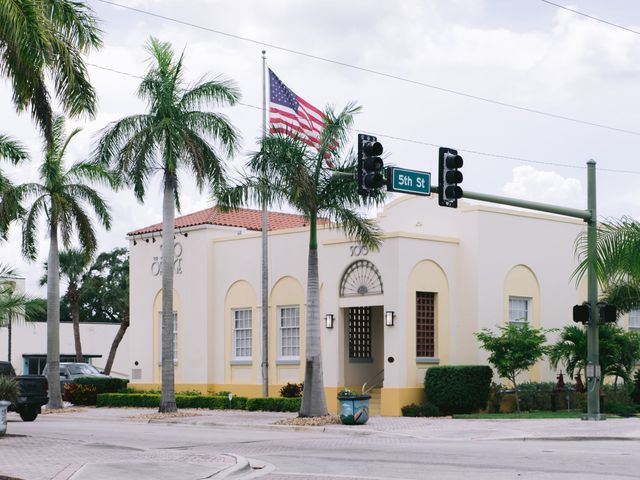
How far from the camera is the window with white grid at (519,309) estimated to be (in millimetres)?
34594

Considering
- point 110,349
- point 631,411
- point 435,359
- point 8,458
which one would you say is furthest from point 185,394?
point 110,349

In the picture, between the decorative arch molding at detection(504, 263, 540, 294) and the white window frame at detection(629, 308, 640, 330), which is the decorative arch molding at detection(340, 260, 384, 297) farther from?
the white window frame at detection(629, 308, 640, 330)

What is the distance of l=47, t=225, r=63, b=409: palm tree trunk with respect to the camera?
37594 millimetres

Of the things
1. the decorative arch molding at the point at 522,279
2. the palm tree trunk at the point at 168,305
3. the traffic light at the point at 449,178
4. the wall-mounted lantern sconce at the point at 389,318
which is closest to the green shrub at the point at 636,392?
the decorative arch molding at the point at 522,279

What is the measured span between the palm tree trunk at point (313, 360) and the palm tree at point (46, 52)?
32.5 ft

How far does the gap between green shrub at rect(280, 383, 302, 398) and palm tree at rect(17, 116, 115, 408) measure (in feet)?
27.4

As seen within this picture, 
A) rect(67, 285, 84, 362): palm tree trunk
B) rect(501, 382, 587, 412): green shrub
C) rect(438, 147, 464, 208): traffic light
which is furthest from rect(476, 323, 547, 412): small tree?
rect(67, 285, 84, 362): palm tree trunk

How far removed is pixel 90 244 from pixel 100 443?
16.8 meters

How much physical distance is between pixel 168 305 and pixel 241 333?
19.6ft

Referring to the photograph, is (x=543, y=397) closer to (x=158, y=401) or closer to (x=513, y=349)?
(x=513, y=349)

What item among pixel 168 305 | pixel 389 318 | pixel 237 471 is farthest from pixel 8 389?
pixel 389 318

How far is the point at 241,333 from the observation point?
127 ft

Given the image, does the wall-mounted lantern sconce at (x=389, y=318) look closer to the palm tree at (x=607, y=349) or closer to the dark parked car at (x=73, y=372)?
the palm tree at (x=607, y=349)

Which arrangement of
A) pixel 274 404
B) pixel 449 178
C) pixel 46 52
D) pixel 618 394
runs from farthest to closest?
pixel 274 404, pixel 618 394, pixel 449 178, pixel 46 52
